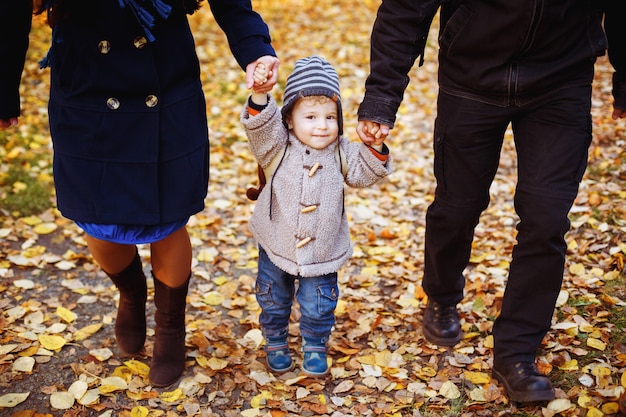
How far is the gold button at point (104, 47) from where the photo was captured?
244 cm

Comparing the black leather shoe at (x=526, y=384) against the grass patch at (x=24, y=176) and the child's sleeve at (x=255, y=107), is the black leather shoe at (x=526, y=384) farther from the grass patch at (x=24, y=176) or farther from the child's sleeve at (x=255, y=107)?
the grass patch at (x=24, y=176)

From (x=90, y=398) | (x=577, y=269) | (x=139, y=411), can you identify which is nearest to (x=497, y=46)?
(x=577, y=269)

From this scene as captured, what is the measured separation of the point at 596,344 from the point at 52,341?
2.86 meters

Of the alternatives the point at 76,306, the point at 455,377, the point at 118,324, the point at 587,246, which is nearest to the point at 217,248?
the point at 76,306

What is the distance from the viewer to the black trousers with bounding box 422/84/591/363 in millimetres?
→ 2613

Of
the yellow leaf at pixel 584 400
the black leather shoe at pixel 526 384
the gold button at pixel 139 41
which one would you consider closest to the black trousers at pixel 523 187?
the black leather shoe at pixel 526 384

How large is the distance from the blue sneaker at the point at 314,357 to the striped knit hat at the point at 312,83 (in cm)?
111

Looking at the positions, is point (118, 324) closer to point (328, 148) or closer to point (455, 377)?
point (328, 148)

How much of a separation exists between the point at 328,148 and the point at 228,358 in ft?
4.24

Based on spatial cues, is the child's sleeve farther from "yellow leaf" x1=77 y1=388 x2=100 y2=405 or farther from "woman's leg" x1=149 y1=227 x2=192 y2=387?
"yellow leaf" x1=77 y1=388 x2=100 y2=405

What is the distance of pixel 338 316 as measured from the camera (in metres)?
3.75

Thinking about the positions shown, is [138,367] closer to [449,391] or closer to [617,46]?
[449,391]

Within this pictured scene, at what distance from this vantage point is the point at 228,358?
132 inches

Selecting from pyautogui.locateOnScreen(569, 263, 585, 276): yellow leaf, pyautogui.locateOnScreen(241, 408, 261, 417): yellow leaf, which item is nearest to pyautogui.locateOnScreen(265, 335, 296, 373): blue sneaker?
pyautogui.locateOnScreen(241, 408, 261, 417): yellow leaf
